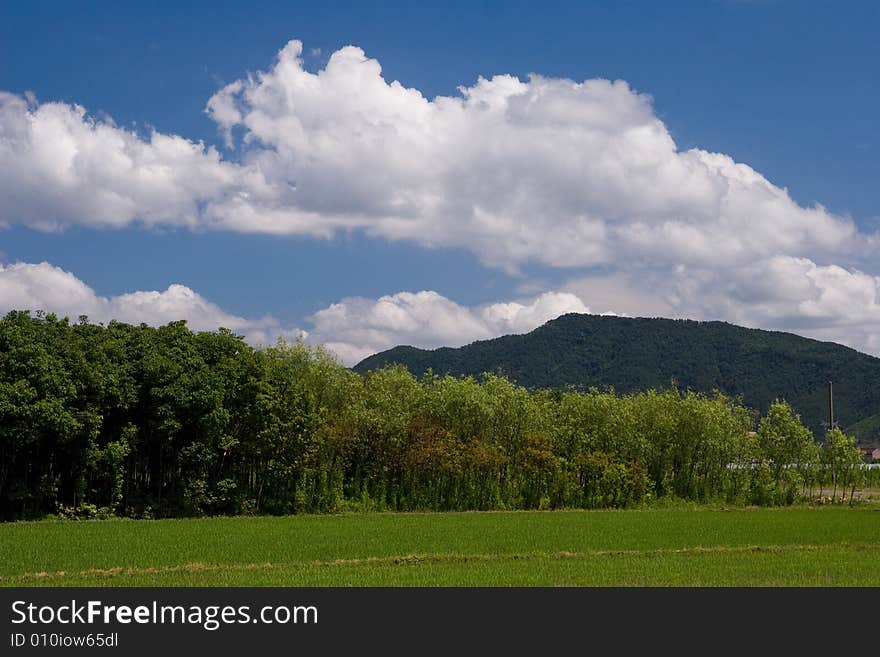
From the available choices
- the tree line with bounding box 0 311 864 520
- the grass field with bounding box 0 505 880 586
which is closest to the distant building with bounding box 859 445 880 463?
the tree line with bounding box 0 311 864 520

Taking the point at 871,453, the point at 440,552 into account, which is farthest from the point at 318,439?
the point at 871,453

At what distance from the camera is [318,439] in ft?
154

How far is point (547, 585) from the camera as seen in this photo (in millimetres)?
20578

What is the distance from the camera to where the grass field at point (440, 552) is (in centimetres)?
2186

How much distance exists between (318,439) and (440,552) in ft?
66.5

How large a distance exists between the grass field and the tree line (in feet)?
12.4

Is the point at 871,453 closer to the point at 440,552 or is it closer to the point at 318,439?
the point at 318,439

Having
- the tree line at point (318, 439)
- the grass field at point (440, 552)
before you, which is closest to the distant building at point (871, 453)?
the tree line at point (318, 439)

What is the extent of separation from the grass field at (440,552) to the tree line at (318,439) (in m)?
3.78

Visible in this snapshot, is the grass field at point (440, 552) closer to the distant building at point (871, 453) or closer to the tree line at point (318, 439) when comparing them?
the tree line at point (318, 439)

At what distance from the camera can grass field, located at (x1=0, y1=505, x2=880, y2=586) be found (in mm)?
21859
